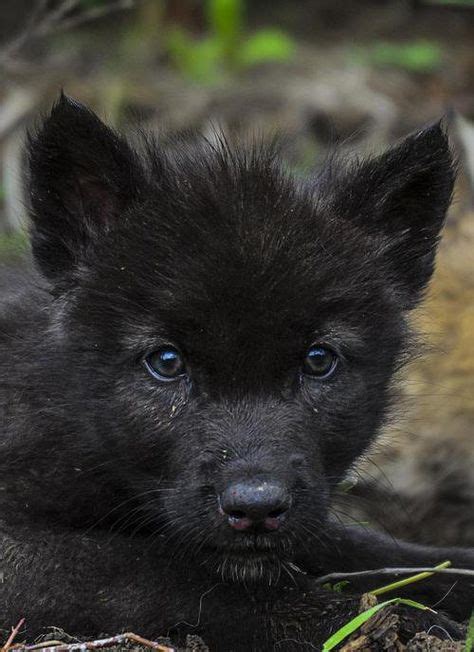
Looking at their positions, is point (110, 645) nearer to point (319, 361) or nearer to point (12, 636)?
point (12, 636)

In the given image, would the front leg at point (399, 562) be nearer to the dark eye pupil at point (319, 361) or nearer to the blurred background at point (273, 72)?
the dark eye pupil at point (319, 361)

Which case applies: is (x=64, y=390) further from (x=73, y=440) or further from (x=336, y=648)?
(x=336, y=648)

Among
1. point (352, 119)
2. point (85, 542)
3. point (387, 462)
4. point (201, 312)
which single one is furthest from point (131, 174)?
point (352, 119)

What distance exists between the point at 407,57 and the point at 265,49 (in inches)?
75.0

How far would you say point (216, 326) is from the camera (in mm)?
4547

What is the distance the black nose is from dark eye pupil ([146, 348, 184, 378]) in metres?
0.56

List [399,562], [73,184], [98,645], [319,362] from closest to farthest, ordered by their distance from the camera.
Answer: [98,645] → [319,362] → [73,184] → [399,562]

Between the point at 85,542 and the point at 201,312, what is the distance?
3.30 ft


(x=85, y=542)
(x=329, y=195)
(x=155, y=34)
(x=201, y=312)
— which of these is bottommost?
(x=85, y=542)

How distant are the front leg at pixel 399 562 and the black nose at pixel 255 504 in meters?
0.93

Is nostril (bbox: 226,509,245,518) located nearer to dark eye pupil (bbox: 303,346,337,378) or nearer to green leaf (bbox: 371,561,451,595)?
dark eye pupil (bbox: 303,346,337,378)

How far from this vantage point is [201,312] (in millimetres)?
4559

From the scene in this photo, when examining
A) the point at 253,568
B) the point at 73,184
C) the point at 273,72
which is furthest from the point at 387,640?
the point at 273,72

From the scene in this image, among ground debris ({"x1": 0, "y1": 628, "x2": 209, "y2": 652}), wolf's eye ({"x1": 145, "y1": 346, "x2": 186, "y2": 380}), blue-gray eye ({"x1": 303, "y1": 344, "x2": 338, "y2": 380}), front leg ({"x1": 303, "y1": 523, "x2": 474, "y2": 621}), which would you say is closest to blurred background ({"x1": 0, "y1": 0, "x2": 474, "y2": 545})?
front leg ({"x1": 303, "y1": 523, "x2": 474, "y2": 621})
